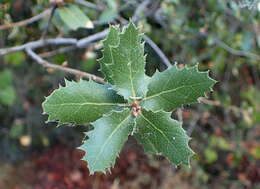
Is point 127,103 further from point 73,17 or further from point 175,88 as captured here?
point 73,17

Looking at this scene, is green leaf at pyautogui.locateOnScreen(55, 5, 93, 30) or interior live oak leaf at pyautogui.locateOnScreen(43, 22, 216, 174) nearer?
interior live oak leaf at pyautogui.locateOnScreen(43, 22, 216, 174)

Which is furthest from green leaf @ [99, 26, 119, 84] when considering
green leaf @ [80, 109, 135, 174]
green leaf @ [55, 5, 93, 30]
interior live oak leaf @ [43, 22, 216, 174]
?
green leaf @ [55, 5, 93, 30]

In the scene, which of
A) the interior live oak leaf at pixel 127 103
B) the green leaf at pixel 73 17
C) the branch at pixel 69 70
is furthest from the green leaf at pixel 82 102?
the green leaf at pixel 73 17

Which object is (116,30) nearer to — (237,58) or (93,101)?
(93,101)

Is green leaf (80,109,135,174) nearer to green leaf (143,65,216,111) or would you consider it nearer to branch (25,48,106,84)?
green leaf (143,65,216,111)

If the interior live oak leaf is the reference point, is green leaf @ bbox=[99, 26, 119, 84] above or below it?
above

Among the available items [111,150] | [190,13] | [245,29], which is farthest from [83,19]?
[245,29]

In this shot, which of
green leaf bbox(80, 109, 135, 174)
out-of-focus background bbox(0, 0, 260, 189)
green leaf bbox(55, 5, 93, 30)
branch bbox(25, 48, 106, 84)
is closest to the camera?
green leaf bbox(80, 109, 135, 174)

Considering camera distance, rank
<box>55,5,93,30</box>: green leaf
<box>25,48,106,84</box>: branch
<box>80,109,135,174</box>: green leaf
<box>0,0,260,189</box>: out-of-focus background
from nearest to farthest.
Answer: <box>80,109,135,174</box>: green leaf, <box>25,48,106,84</box>: branch, <box>55,5,93,30</box>: green leaf, <box>0,0,260,189</box>: out-of-focus background
